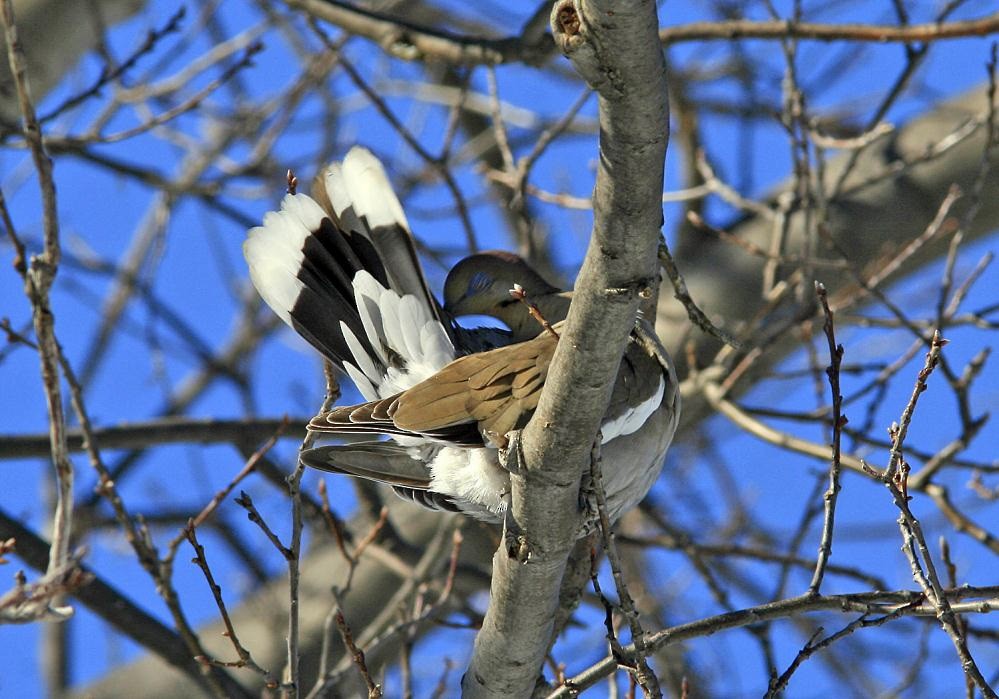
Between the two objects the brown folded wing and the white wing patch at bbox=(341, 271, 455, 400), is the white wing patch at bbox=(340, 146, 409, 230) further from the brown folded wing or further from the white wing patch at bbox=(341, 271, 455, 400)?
the brown folded wing

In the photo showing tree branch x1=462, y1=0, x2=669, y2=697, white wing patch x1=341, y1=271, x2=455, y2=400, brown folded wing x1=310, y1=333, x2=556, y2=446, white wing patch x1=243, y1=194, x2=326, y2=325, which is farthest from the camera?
white wing patch x1=243, y1=194, x2=326, y2=325

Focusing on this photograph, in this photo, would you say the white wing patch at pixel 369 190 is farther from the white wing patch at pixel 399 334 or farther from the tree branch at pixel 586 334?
the tree branch at pixel 586 334

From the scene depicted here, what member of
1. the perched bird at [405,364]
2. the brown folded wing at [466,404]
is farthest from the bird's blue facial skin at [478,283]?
the brown folded wing at [466,404]

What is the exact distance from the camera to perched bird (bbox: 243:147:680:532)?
2.42 metres

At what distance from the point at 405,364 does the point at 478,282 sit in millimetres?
622

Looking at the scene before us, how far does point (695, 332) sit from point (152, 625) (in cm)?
208

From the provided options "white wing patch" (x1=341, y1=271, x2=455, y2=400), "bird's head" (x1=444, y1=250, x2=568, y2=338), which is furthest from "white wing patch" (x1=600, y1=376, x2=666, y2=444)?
"bird's head" (x1=444, y1=250, x2=568, y2=338)

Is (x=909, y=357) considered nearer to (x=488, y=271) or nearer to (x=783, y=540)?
(x=488, y=271)

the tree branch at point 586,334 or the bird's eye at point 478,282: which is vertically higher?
the bird's eye at point 478,282

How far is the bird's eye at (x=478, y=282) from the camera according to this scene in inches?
133

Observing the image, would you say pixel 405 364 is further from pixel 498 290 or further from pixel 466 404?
pixel 498 290

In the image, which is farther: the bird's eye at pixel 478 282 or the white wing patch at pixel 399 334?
the bird's eye at pixel 478 282

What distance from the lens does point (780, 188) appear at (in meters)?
4.66

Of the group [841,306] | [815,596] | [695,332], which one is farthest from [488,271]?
[815,596]
